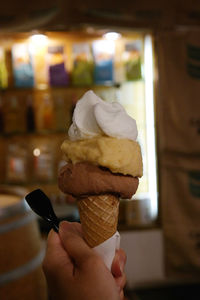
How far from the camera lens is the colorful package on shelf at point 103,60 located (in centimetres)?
312

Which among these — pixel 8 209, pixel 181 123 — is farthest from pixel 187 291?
pixel 8 209

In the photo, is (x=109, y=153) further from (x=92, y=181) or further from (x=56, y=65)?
(x=56, y=65)

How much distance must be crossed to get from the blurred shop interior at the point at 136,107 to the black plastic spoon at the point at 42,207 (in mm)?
1883

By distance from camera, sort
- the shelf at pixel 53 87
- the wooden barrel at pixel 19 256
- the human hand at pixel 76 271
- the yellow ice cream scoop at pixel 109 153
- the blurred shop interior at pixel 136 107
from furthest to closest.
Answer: the shelf at pixel 53 87 < the blurred shop interior at pixel 136 107 < the wooden barrel at pixel 19 256 < the yellow ice cream scoop at pixel 109 153 < the human hand at pixel 76 271

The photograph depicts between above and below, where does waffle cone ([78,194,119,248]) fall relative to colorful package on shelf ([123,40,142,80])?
below

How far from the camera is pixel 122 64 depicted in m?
3.22

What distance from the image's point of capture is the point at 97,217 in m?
1.11

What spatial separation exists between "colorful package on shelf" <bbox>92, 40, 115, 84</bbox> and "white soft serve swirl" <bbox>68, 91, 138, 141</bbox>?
82.2 inches

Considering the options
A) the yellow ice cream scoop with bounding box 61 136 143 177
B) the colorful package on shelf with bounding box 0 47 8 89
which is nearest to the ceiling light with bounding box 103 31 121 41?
the colorful package on shelf with bounding box 0 47 8 89

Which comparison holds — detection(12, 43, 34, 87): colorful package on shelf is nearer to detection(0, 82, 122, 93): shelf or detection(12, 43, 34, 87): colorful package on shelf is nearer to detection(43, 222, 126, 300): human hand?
detection(0, 82, 122, 93): shelf

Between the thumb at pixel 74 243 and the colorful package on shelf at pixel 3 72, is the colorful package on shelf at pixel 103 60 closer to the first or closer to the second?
the colorful package on shelf at pixel 3 72

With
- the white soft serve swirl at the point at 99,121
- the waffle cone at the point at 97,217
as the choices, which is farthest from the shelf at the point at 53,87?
the waffle cone at the point at 97,217

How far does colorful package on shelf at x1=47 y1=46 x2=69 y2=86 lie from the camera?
311cm

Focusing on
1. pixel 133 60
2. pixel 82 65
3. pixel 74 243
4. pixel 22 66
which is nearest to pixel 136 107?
pixel 133 60
